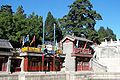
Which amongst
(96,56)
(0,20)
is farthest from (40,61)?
(96,56)

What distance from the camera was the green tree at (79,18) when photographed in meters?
60.2

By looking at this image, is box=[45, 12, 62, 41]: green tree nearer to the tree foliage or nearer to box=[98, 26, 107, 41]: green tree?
box=[98, 26, 107, 41]: green tree

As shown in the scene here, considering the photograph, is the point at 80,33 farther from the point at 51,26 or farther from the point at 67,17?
the point at 51,26

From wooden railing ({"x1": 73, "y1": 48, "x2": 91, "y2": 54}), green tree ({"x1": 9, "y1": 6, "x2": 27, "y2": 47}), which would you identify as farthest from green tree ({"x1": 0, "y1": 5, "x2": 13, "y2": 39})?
wooden railing ({"x1": 73, "y1": 48, "x2": 91, "y2": 54})

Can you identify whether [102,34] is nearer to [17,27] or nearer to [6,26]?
[17,27]

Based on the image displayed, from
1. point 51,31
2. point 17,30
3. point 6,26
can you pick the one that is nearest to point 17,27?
point 17,30

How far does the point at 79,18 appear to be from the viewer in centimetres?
6047

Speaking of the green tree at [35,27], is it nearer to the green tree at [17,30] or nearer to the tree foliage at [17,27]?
the tree foliage at [17,27]

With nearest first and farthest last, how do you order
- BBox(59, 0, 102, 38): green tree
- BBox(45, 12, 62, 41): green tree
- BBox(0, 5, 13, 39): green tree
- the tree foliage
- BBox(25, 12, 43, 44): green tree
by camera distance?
BBox(0, 5, 13, 39): green tree
the tree foliage
BBox(25, 12, 43, 44): green tree
BBox(59, 0, 102, 38): green tree
BBox(45, 12, 62, 41): green tree

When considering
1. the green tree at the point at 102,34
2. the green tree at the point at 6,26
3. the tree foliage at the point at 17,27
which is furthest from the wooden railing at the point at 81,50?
the green tree at the point at 102,34

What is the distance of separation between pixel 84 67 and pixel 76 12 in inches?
756

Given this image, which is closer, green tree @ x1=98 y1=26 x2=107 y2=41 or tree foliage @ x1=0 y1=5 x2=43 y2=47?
tree foliage @ x1=0 y1=5 x2=43 y2=47

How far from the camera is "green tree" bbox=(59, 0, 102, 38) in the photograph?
6023 cm

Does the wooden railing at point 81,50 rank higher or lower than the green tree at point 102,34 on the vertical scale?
lower
